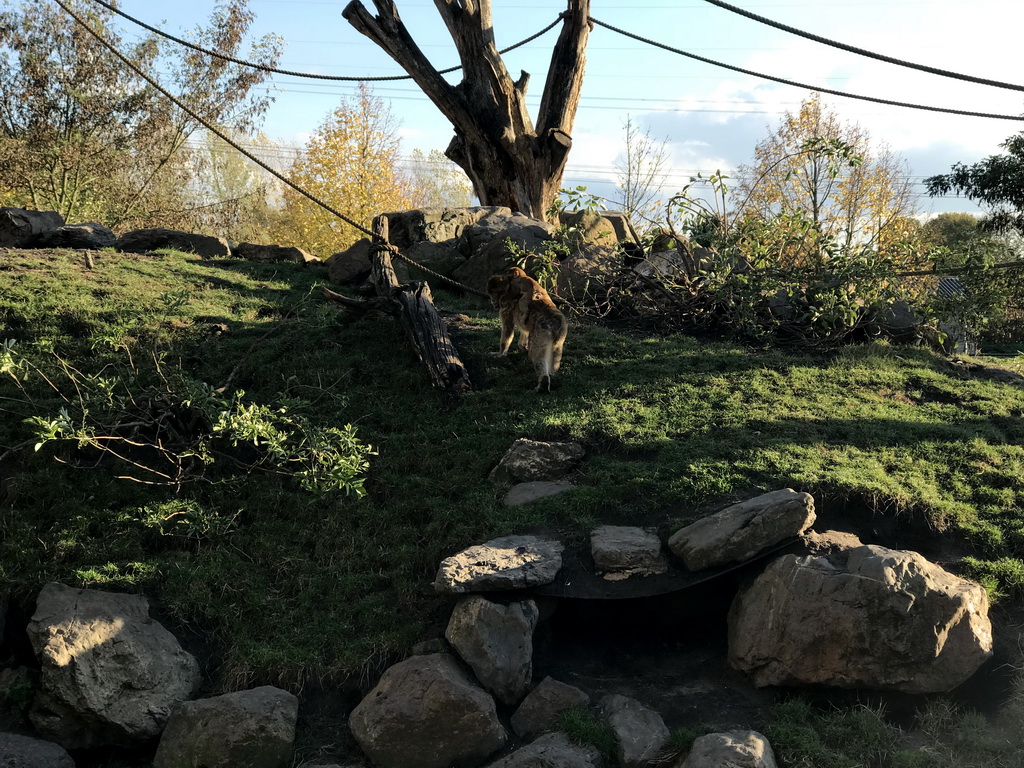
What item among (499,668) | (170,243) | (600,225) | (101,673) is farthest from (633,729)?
(170,243)

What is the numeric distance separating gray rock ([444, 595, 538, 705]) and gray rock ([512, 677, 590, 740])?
0.11 meters

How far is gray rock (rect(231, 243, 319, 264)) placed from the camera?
1423cm

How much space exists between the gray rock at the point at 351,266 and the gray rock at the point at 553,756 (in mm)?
9418

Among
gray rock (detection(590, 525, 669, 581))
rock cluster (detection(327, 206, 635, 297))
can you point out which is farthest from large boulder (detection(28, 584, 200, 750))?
rock cluster (detection(327, 206, 635, 297))

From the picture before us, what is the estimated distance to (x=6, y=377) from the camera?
8320 millimetres

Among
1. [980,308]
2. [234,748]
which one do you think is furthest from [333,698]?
[980,308]

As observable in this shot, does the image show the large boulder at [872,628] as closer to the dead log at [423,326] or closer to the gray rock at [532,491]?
the gray rock at [532,491]

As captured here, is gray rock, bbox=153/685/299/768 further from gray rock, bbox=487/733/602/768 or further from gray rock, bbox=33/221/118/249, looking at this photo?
gray rock, bbox=33/221/118/249

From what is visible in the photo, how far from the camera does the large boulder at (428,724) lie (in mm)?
4988

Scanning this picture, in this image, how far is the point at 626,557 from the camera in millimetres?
5887

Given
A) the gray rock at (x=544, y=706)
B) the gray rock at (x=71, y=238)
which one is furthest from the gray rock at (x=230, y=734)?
the gray rock at (x=71, y=238)

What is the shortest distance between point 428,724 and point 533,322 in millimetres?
4511

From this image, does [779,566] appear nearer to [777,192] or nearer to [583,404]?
[583,404]

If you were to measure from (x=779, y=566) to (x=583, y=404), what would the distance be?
9.98ft
